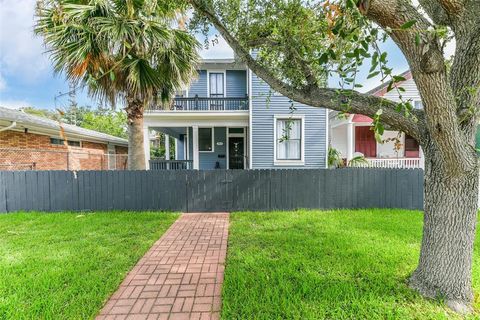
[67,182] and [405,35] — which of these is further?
[67,182]

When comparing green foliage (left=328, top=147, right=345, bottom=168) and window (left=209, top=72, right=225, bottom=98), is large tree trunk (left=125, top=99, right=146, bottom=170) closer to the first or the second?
window (left=209, top=72, right=225, bottom=98)

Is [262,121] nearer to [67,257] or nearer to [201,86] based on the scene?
[201,86]

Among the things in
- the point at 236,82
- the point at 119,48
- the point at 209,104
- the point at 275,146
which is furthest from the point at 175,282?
the point at 236,82

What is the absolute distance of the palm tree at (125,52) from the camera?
5.72 metres


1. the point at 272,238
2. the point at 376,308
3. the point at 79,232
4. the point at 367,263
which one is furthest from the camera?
the point at 79,232

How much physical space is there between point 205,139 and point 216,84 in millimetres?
2844

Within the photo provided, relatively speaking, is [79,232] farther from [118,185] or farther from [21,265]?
[118,185]

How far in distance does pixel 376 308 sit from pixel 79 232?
5450 millimetres

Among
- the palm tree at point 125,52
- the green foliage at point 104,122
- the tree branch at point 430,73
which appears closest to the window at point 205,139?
the palm tree at point 125,52

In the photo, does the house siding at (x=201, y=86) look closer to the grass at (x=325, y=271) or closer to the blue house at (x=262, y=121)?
the blue house at (x=262, y=121)

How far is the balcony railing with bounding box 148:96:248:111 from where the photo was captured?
1079 centimetres

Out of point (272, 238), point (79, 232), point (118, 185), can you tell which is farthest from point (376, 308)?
point (118, 185)

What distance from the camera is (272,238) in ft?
15.8

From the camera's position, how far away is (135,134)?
7.48 metres
